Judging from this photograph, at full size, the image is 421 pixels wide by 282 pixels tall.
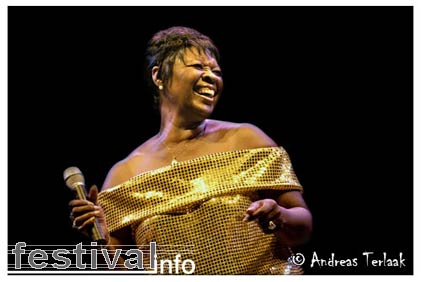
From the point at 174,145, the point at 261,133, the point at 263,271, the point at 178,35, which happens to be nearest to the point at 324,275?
the point at 263,271

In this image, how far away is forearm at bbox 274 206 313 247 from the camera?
206 cm

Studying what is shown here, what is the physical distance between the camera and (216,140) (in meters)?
2.31

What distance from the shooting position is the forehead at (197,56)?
2350 mm

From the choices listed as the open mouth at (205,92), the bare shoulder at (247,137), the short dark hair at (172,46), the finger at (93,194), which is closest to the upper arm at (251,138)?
the bare shoulder at (247,137)

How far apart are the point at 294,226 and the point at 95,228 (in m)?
0.56

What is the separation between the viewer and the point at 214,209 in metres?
2.16

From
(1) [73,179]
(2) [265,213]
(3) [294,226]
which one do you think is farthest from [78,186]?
(3) [294,226]

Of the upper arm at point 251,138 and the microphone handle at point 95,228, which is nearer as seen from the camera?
the microphone handle at point 95,228

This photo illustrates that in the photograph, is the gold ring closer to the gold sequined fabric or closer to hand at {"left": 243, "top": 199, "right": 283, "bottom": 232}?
hand at {"left": 243, "top": 199, "right": 283, "bottom": 232}

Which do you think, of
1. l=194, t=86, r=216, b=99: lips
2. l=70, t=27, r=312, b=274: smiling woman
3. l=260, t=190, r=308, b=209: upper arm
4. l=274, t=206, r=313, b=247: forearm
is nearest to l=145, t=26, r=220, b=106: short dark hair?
l=70, t=27, r=312, b=274: smiling woman

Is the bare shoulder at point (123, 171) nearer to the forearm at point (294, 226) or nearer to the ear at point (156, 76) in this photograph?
the ear at point (156, 76)

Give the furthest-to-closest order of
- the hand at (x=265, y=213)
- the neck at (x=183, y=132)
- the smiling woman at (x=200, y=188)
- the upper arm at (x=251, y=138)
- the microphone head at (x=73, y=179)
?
the neck at (x=183, y=132), the upper arm at (x=251, y=138), the smiling woman at (x=200, y=188), the microphone head at (x=73, y=179), the hand at (x=265, y=213)

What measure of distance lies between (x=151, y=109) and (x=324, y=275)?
Answer: 103 cm

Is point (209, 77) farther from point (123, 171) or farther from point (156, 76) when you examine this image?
point (123, 171)
